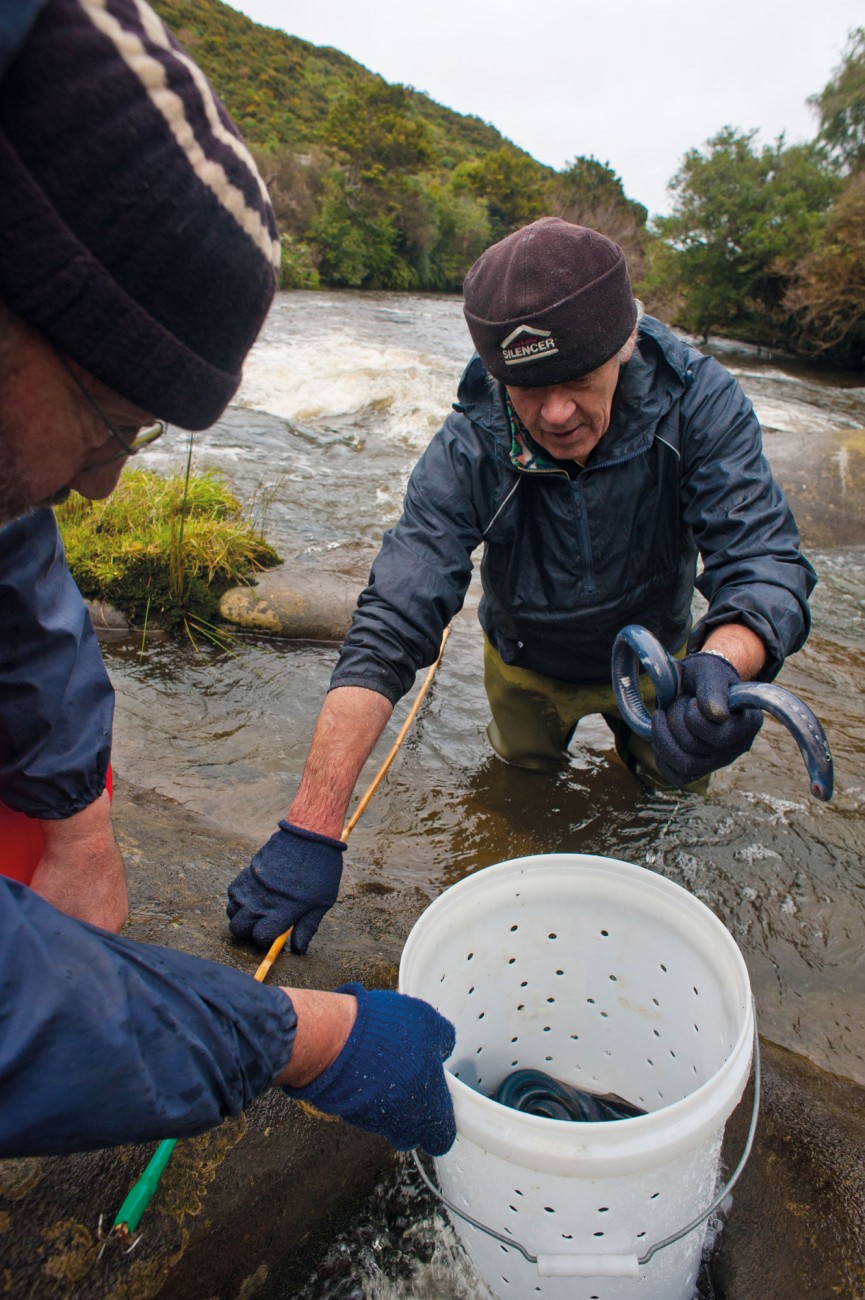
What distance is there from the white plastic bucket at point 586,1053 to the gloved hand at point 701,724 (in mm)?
339

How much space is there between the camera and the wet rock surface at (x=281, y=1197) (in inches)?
51.6

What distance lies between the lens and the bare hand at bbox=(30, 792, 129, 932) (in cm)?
180

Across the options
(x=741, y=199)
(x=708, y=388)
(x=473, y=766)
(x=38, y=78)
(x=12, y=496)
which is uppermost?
(x=741, y=199)

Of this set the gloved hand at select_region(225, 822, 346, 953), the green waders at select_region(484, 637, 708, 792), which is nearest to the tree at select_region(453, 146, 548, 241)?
the green waders at select_region(484, 637, 708, 792)

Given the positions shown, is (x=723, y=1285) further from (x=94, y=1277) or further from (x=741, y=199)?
(x=741, y=199)

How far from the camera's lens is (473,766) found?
3584mm

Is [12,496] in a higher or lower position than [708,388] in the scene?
lower

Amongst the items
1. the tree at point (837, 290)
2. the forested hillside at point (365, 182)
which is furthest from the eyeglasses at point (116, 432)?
the forested hillside at point (365, 182)

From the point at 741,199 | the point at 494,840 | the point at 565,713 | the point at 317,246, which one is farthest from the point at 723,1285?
the point at 317,246

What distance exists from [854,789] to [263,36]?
74.8m

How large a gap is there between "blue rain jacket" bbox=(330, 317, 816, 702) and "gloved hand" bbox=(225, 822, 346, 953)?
1.58ft

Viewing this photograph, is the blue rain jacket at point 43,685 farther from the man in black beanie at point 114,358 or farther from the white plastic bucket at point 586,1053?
the white plastic bucket at point 586,1053

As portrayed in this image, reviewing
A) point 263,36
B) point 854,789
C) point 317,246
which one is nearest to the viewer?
point 854,789

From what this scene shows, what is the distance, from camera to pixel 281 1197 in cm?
149
